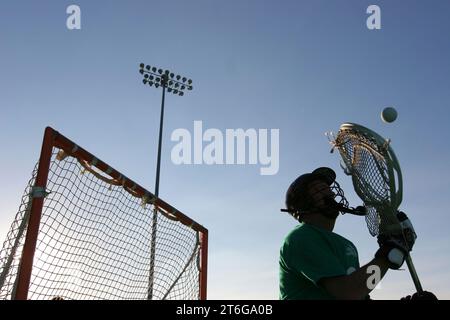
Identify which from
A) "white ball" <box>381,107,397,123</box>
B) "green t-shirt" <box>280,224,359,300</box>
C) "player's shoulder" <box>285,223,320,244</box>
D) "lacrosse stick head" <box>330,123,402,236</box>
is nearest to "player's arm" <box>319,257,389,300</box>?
"green t-shirt" <box>280,224,359,300</box>

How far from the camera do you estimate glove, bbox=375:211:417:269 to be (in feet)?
10.3

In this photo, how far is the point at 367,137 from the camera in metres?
4.63

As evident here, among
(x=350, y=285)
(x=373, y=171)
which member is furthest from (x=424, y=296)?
(x=373, y=171)

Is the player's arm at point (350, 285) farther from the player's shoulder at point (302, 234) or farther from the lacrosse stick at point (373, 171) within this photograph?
the lacrosse stick at point (373, 171)

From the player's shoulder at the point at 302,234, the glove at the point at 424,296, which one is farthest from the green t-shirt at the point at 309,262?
the glove at the point at 424,296

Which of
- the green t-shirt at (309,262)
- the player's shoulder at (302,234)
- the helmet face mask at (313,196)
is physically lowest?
the green t-shirt at (309,262)

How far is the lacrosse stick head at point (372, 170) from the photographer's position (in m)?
4.31

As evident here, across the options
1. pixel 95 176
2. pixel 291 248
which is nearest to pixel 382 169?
pixel 291 248

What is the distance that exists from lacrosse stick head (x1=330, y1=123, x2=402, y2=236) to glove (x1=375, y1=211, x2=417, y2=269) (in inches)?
15.8

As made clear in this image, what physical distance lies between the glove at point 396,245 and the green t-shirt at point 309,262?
248 mm

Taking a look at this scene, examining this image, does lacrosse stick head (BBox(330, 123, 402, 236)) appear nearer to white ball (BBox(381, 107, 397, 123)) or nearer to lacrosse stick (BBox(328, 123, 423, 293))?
lacrosse stick (BBox(328, 123, 423, 293))

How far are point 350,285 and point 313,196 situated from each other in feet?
2.88
